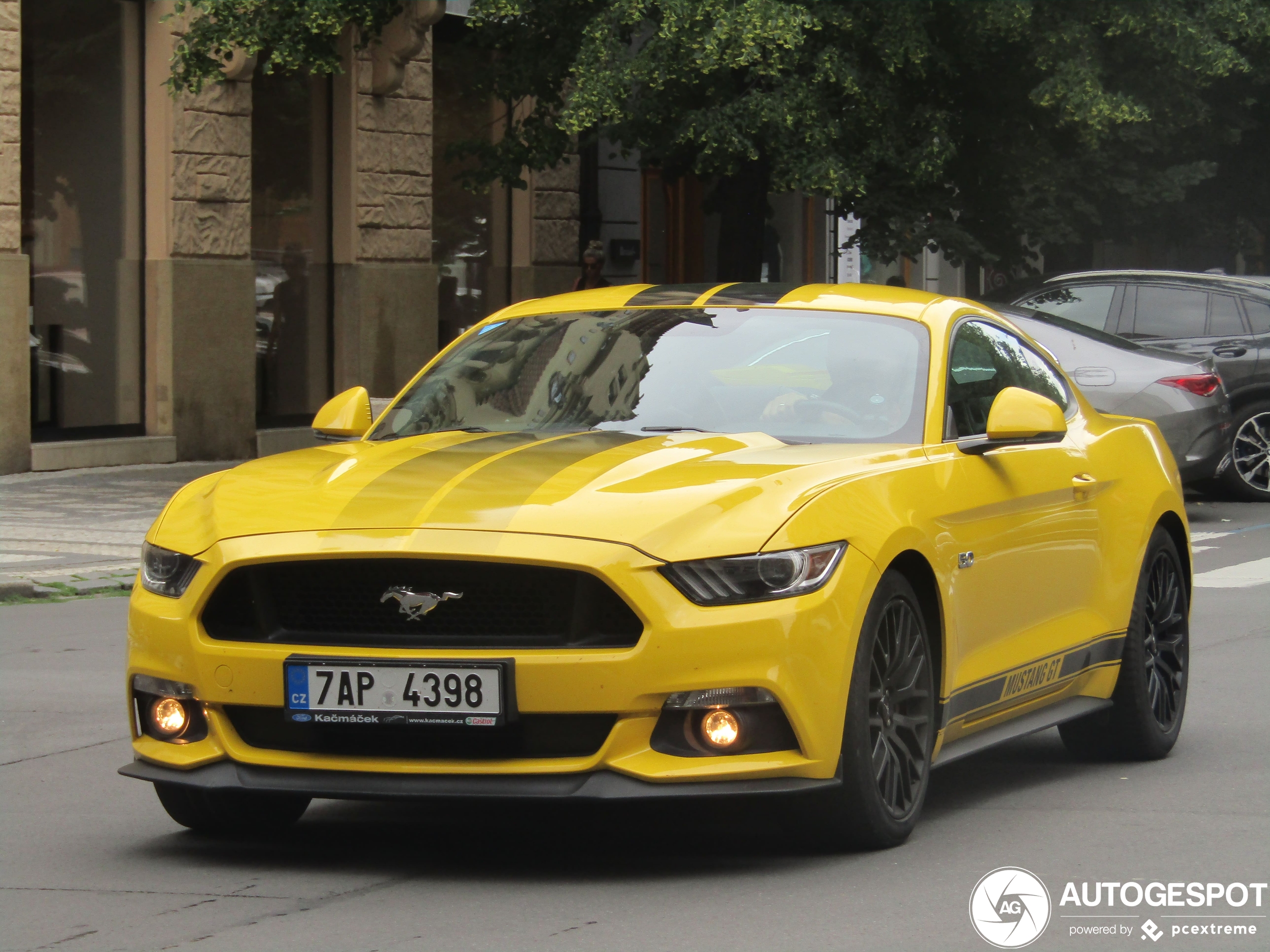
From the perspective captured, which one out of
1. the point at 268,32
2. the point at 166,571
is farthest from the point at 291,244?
the point at 166,571

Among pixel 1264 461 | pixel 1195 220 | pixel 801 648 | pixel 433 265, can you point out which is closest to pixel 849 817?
pixel 801 648

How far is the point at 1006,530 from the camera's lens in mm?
6207

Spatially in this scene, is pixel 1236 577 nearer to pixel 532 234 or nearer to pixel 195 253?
pixel 195 253

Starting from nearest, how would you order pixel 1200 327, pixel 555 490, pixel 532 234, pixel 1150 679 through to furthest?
pixel 555 490 < pixel 1150 679 < pixel 1200 327 < pixel 532 234

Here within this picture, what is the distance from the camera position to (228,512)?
545cm

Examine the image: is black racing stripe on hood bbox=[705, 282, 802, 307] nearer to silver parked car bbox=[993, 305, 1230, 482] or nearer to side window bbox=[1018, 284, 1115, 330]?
silver parked car bbox=[993, 305, 1230, 482]

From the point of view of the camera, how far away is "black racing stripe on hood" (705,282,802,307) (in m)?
6.67

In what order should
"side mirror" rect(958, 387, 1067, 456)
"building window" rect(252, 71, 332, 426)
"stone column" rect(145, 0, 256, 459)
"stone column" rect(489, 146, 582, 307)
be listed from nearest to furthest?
1. "side mirror" rect(958, 387, 1067, 456)
2. "stone column" rect(145, 0, 256, 459)
3. "building window" rect(252, 71, 332, 426)
4. "stone column" rect(489, 146, 582, 307)

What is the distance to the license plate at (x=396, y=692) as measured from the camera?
5031 millimetres

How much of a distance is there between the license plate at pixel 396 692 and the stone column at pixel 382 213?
16.9 m

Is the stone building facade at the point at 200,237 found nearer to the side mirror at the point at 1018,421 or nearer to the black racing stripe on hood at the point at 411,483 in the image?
the black racing stripe on hood at the point at 411,483

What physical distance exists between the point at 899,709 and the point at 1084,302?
41.4 feet

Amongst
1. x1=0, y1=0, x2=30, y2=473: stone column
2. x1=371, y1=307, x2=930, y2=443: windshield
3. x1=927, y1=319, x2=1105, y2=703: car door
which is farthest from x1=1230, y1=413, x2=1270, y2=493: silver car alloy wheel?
x1=371, y1=307, x2=930, y2=443: windshield

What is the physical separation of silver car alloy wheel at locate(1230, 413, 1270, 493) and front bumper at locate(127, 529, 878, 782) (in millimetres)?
13608
